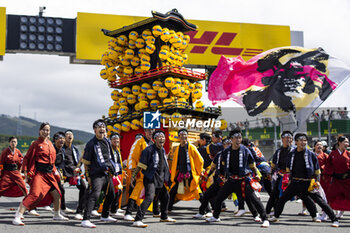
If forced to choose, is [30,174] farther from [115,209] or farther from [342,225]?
[342,225]

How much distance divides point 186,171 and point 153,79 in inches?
567

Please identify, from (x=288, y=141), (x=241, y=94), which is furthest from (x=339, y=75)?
(x=288, y=141)

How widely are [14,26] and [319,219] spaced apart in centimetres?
3018

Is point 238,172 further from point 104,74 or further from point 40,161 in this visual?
point 104,74

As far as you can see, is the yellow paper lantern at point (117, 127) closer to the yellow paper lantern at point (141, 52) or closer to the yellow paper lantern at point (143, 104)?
the yellow paper lantern at point (143, 104)

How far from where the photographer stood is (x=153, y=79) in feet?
79.5

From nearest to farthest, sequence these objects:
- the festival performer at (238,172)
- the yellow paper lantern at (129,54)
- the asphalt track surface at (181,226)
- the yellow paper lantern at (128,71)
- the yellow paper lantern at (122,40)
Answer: the asphalt track surface at (181,226) < the festival performer at (238,172) < the yellow paper lantern at (129,54) < the yellow paper lantern at (128,71) < the yellow paper lantern at (122,40)

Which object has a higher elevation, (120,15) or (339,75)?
(120,15)

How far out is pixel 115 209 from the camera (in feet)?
32.4

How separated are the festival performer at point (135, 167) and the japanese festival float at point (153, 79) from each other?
1348 cm

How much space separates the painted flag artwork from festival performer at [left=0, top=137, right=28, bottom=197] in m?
9.28

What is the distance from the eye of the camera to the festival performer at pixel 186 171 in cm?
1032

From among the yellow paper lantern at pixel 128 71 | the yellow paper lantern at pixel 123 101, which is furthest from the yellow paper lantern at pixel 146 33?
the yellow paper lantern at pixel 123 101

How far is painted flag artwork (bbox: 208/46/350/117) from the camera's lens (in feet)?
54.6
